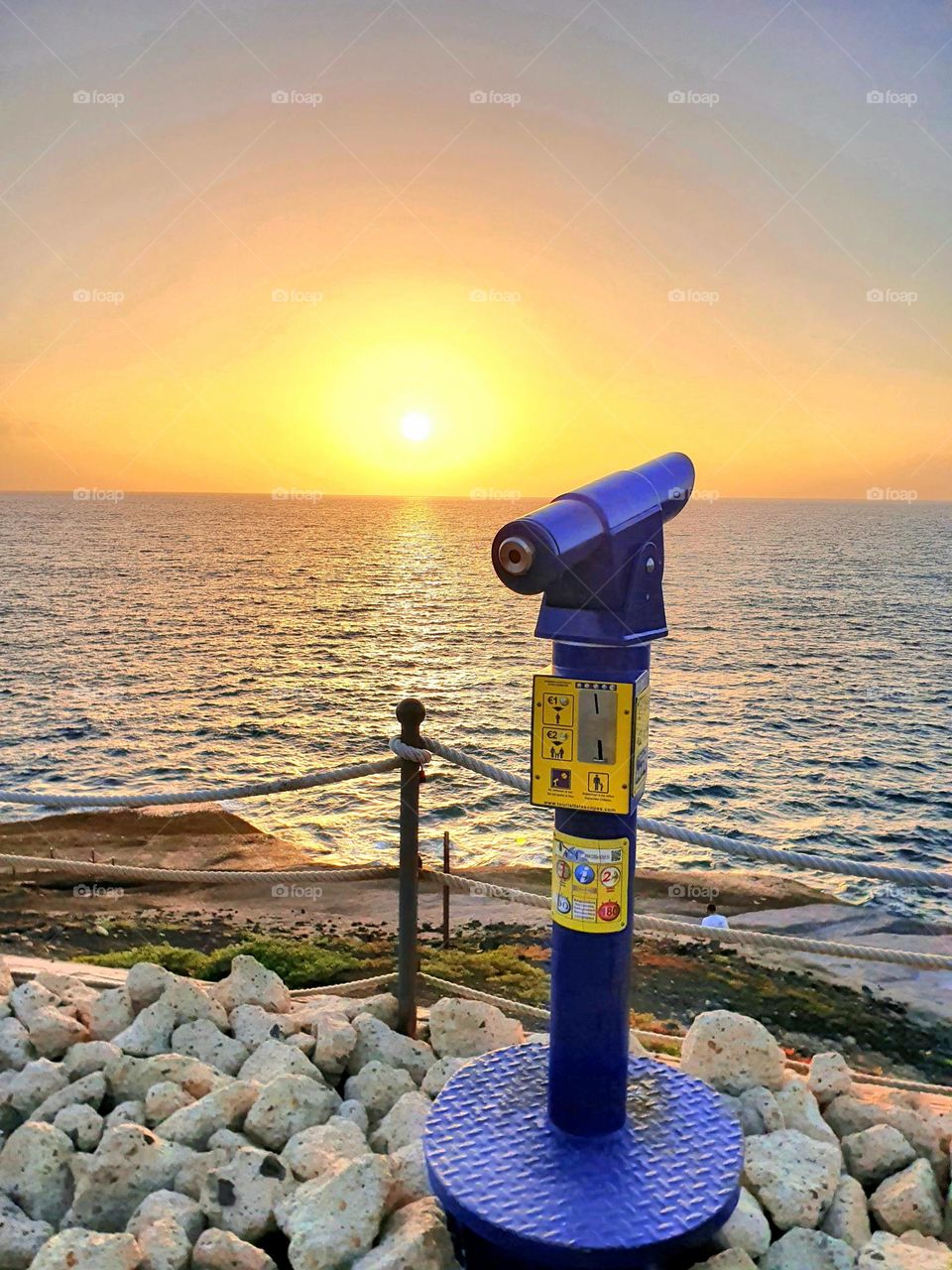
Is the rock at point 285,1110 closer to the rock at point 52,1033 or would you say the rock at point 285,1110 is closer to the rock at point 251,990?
the rock at point 251,990

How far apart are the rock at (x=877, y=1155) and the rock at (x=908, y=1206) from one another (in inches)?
3.0

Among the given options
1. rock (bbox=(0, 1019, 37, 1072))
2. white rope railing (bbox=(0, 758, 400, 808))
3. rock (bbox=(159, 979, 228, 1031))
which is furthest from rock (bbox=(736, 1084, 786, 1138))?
rock (bbox=(0, 1019, 37, 1072))

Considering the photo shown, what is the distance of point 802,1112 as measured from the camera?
2.80 meters

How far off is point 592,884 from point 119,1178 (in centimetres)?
141

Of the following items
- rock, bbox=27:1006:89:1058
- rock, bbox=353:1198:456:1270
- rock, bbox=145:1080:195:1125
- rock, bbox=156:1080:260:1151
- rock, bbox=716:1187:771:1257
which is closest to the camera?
rock, bbox=353:1198:456:1270

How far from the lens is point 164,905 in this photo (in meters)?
17.7

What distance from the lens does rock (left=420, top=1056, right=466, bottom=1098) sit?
2939mm

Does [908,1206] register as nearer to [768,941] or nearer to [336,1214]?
[768,941]

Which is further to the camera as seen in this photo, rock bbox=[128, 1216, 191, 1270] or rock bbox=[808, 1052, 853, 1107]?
rock bbox=[808, 1052, 853, 1107]

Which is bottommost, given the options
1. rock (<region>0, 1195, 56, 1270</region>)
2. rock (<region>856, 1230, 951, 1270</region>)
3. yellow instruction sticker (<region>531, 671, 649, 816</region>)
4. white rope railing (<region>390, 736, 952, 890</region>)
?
rock (<region>0, 1195, 56, 1270</region>)

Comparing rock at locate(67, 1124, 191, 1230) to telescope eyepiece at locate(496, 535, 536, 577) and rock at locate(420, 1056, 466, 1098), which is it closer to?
rock at locate(420, 1056, 466, 1098)

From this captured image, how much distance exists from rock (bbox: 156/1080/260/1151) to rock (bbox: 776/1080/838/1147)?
1.48 metres

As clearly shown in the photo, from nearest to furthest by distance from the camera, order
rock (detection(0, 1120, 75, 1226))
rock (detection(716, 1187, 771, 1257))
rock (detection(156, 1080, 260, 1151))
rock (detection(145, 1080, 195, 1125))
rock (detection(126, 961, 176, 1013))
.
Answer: rock (detection(716, 1187, 771, 1257)), rock (detection(0, 1120, 75, 1226)), rock (detection(156, 1080, 260, 1151)), rock (detection(145, 1080, 195, 1125)), rock (detection(126, 961, 176, 1013))

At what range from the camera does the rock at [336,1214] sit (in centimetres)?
228
